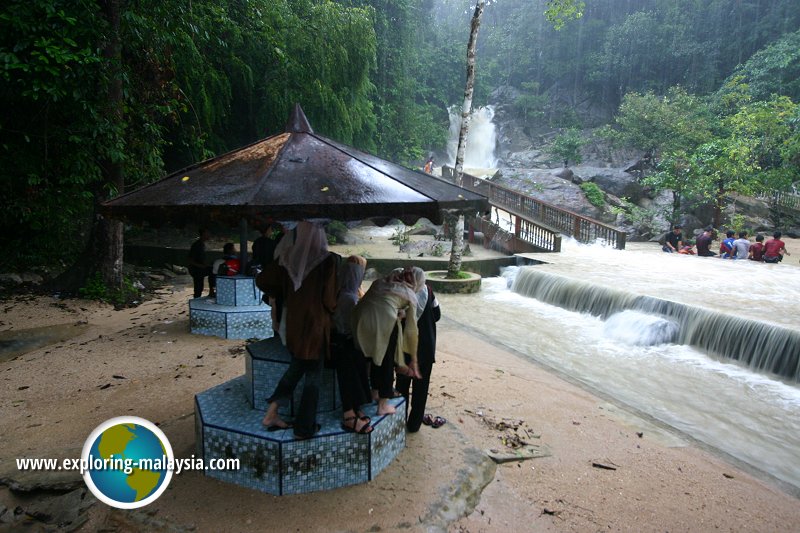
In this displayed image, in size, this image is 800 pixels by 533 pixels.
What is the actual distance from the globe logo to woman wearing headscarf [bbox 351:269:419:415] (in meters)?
1.52

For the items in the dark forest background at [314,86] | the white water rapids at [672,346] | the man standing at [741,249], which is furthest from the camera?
the man standing at [741,249]

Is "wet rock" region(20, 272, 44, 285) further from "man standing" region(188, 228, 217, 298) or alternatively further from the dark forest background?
"man standing" region(188, 228, 217, 298)

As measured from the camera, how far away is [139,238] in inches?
637

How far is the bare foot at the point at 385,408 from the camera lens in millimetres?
3752

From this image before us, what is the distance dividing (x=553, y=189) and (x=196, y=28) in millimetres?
19944

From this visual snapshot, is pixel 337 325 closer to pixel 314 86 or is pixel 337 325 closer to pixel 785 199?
pixel 314 86

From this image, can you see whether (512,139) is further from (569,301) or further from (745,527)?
(745,527)

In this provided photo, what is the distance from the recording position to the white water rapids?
6125 mm

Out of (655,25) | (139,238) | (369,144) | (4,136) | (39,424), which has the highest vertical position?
(655,25)

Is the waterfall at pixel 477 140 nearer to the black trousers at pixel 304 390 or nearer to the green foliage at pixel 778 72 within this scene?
the green foliage at pixel 778 72

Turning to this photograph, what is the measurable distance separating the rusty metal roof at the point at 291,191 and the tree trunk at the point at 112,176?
5942 mm

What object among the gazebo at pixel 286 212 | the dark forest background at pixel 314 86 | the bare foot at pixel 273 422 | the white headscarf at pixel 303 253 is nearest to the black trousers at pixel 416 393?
the gazebo at pixel 286 212

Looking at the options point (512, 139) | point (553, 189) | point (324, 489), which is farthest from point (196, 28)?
point (512, 139)

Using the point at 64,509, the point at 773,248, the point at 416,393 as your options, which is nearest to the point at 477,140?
the point at 773,248
